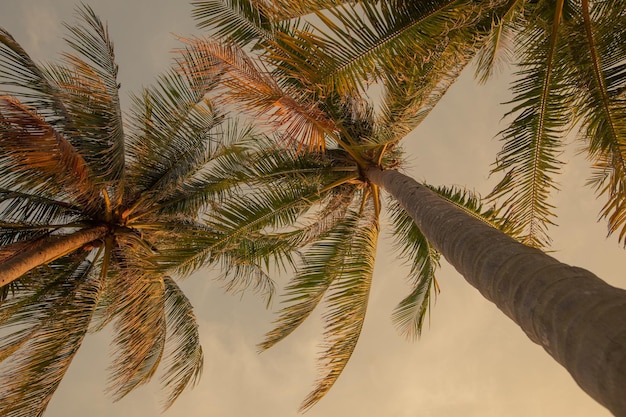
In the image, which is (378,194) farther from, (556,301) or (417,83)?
(556,301)

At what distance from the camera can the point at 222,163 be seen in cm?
761

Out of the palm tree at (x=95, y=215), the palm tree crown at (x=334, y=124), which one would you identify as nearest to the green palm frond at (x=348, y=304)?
the palm tree crown at (x=334, y=124)

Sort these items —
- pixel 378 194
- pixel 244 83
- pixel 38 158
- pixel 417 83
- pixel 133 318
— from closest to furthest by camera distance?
pixel 244 83
pixel 38 158
pixel 417 83
pixel 133 318
pixel 378 194

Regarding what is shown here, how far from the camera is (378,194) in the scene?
7.74 meters

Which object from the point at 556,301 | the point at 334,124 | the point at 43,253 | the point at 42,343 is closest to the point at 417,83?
the point at 334,124

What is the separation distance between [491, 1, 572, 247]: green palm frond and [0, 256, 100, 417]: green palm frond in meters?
6.10

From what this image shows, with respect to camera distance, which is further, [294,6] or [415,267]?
[415,267]

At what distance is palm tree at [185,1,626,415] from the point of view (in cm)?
213

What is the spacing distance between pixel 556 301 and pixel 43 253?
606 cm

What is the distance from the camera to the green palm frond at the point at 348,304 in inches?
266

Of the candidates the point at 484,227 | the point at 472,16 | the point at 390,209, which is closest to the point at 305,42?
the point at 472,16

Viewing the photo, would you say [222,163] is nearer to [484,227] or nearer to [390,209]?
[390,209]

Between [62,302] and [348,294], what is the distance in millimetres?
4456

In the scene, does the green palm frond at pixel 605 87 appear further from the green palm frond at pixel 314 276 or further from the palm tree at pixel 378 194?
the green palm frond at pixel 314 276
